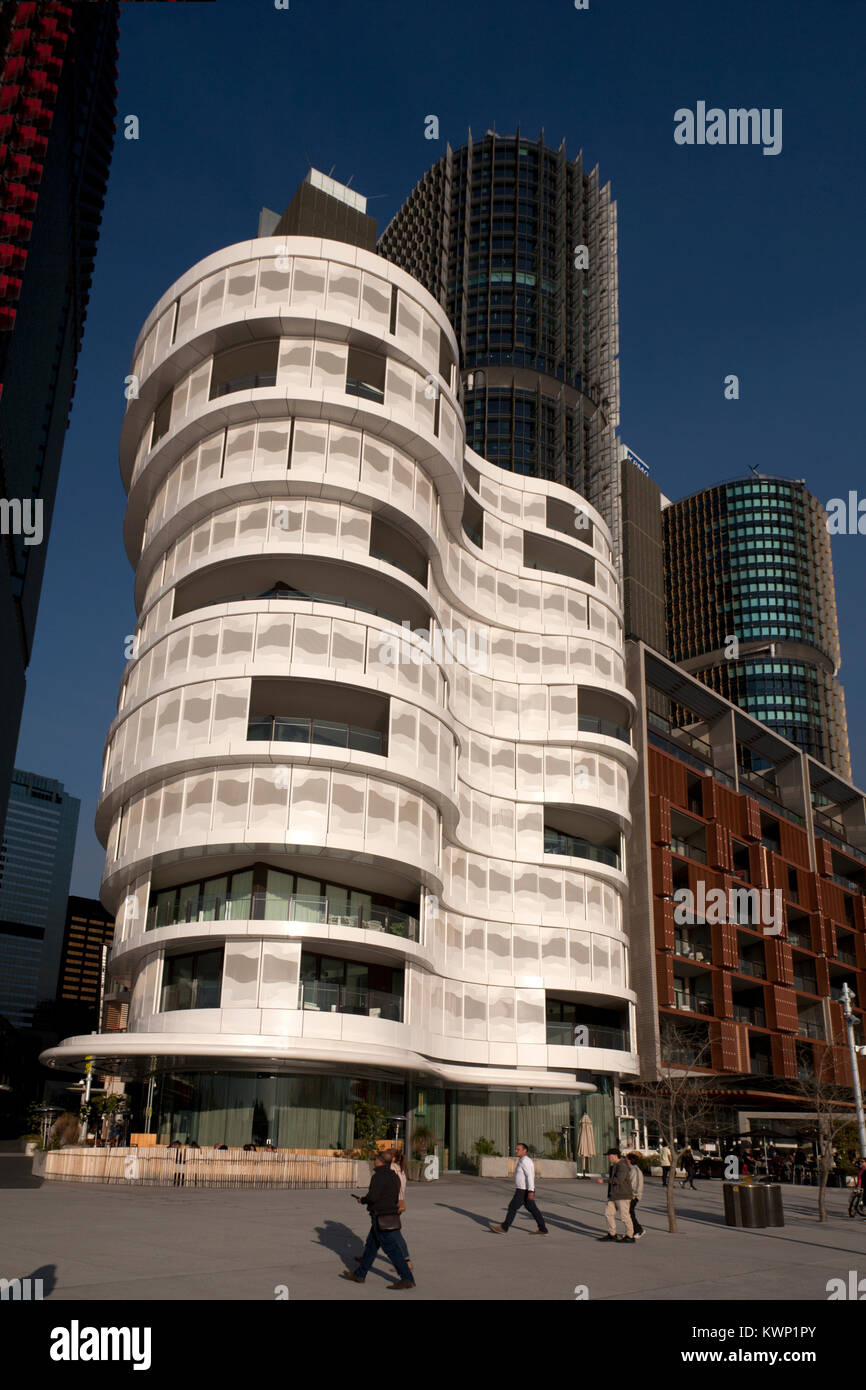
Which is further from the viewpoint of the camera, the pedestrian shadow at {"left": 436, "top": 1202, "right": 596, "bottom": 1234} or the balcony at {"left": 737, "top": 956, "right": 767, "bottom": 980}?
the balcony at {"left": 737, "top": 956, "right": 767, "bottom": 980}

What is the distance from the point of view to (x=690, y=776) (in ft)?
219

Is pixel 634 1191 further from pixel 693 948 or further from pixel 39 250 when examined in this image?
pixel 39 250

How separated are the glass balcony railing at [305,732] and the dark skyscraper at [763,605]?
438ft

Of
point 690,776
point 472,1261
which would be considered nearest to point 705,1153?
point 690,776

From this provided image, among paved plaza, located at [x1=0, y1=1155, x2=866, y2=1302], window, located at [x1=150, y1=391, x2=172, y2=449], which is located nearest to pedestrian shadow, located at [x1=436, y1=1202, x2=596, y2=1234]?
paved plaza, located at [x1=0, y1=1155, x2=866, y2=1302]

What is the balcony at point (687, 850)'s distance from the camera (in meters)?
64.2

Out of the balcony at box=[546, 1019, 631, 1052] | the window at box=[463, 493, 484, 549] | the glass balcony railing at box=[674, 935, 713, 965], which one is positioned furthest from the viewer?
the glass balcony railing at box=[674, 935, 713, 965]

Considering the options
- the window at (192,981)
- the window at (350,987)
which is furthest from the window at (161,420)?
the window at (350,987)

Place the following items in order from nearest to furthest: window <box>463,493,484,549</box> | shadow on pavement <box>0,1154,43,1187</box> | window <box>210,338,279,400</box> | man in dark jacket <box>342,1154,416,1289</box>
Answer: man in dark jacket <box>342,1154,416,1289</box>
shadow on pavement <box>0,1154,43,1187</box>
window <box>210,338,279,400</box>
window <box>463,493,484,549</box>

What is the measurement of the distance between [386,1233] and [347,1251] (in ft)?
10.8

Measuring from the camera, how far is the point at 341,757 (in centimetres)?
3753

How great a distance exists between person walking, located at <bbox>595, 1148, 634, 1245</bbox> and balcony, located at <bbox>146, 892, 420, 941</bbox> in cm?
1868

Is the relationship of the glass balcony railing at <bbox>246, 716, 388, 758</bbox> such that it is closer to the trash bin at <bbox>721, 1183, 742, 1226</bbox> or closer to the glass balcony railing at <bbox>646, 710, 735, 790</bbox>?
the trash bin at <bbox>721, 1183, 742, 1226</bbox>

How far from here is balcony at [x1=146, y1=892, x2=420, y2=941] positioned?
3619cm
